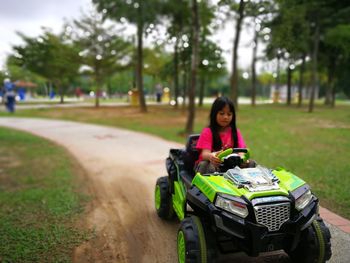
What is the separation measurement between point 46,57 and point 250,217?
2751 centimetres

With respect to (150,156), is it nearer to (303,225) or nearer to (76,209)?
(76,209)

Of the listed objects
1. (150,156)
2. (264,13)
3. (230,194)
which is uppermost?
(264,13)

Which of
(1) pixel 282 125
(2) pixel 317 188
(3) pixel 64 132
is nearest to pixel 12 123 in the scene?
(3) pixel 64 132

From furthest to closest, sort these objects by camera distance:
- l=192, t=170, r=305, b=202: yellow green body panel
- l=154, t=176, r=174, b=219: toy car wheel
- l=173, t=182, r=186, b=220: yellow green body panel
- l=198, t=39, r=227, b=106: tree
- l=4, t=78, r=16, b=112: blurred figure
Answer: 1. l=198, t=39, r=227, b=106: tree
2. l=4, t=78, r=16, b=112: blurred figure
3. l=154, t=176, r=174, b=219: toy car wheel
4. l=173, t=182, r=186, b=220: yellow green body panel
5. l=192, t=170, r=305, b=202: yellow green body panel

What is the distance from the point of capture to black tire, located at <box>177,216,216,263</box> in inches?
120

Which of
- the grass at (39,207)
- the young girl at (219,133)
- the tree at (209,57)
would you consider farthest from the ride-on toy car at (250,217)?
the tree at (209,57)

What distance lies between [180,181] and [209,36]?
811 inches

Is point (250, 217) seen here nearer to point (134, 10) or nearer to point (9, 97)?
point (134, 10)

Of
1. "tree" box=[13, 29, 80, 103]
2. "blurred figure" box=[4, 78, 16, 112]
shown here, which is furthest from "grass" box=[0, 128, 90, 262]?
"tree" box=[13, 29, 80, 103]

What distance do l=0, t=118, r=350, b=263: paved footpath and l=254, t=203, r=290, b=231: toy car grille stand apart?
0.92m

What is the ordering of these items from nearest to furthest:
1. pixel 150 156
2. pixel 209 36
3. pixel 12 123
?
pixel 150 156 < pixel 12 123 < pixel 209 36

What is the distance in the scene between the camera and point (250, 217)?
2861 mm

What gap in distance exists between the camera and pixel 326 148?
9.62 metres

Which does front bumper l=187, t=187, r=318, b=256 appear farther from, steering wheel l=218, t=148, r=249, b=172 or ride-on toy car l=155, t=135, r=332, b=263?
steering wheel l=218, t=148, r=249, b=172
